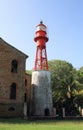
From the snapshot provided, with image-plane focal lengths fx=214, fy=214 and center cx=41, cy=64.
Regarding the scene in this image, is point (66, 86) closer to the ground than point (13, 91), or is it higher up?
higher up

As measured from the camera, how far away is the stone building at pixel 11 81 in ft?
91.6

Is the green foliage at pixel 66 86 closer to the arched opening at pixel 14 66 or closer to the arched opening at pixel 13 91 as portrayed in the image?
the arched opening at pixel 14 66

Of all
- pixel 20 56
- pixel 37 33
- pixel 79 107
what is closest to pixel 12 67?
pixel 20 56

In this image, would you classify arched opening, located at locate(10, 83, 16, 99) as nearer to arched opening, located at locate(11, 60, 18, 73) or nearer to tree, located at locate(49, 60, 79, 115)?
arched opening, located at locate(11, 60, 18, 73)

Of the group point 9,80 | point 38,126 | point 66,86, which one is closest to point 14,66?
point 9,80

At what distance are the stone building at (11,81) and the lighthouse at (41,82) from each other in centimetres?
494

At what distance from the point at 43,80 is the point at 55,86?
9.63 m

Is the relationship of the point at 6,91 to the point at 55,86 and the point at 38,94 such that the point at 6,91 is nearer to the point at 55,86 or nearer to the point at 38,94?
the point at 38,94

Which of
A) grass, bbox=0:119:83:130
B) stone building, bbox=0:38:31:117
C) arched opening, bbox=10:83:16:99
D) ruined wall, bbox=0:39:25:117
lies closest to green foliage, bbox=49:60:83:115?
A: stone building, bbox=0:38:31:117

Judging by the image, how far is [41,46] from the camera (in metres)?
35.3

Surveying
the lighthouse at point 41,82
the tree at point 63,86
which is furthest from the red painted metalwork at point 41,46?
the tree at point 63,86

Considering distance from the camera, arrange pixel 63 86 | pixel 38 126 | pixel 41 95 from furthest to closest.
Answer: pixel 63 86 < pixel 41 95 < pixel 38 126

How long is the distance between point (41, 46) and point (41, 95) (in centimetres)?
802

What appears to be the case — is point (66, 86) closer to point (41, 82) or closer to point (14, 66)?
point (41, 82)
